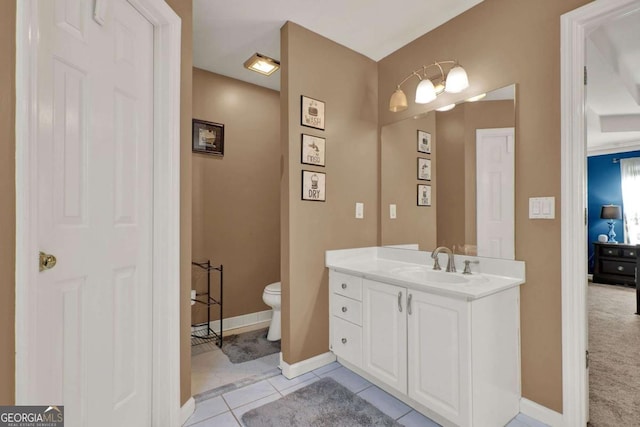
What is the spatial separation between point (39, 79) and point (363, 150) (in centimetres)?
211

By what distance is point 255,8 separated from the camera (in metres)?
2.06

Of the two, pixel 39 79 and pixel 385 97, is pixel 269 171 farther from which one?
pixel 39 79

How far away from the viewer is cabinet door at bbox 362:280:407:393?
1.76 metres

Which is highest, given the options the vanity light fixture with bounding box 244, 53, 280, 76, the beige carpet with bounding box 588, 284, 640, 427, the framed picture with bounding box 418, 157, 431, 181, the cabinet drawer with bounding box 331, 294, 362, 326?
the vanity light fixture with bounding box 244, 53, 280, 76

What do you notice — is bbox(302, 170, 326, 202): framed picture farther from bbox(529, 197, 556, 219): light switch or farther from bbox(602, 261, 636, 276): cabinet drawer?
bbox(602, 261, 636, 276): cabinet drawer

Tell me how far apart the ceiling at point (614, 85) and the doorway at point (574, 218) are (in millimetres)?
228

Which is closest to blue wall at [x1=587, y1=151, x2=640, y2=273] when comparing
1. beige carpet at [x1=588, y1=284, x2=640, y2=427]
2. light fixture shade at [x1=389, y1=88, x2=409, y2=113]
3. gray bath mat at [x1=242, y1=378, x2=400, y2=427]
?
beige carpet at [x1=588, y1=284, x2=640, y2=427]

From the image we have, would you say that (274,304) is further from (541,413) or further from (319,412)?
(541,413)

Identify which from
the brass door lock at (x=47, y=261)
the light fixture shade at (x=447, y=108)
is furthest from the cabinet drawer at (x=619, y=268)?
the brass door lock at (x=47, y=261)

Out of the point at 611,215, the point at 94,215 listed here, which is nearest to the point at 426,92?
the point at 94,215

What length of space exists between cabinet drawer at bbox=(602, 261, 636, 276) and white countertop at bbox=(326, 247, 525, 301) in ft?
16.7

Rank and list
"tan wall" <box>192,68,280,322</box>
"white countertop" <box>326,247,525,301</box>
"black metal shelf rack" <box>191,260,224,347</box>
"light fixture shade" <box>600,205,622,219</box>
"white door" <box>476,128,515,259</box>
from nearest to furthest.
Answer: "white countertop" <box>326,247,525,301</box>
"white door" <box>476,128,515,259</box>
"black metal shelf rack" <box>191,260,224,347</box>
"tan wall" <box>192,68,280,322</box>
"light fixture shade" <box>600,205,622,219</box>

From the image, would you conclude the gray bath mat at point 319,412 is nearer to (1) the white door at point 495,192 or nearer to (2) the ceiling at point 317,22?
(1) the white door at point 495,192

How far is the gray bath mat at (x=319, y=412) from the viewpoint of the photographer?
5.44 ft
